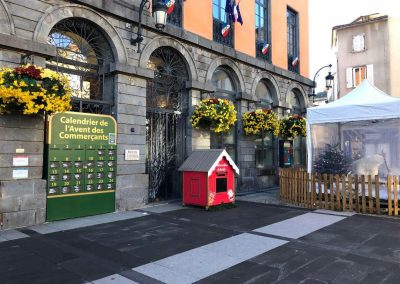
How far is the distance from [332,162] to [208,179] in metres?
4.40

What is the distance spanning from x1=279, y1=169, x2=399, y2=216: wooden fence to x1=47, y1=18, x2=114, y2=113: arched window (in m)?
6.42

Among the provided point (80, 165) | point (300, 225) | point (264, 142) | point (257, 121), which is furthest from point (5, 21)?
point (264, 142)

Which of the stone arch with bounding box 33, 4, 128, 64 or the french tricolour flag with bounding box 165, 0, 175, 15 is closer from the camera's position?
the stone arch with bounding box 33, 4, 128, 64

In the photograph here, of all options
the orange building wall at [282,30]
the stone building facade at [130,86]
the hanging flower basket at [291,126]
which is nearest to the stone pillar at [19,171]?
the stone building facade at [130,86]

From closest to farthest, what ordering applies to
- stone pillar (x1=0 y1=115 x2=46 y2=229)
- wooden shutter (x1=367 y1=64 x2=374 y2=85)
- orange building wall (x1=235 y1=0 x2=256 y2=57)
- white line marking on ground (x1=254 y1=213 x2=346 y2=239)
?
white line marking on ground (x1=254 y1=213 x2=346 y2=239) < stone pillar (x1=0 y1=115 x2=46 y2=229) < orange building wall (x1=235 y1=0 x2=256 y2=57) < wooden shutter (x1=367 y1=64 x2=374 y2=85)

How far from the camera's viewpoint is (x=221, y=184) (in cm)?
1001

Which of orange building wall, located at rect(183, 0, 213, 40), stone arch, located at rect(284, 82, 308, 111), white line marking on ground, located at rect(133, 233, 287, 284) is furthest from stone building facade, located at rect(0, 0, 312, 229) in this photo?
white line marking on ground, located at rect(133, 233, 287, 284)

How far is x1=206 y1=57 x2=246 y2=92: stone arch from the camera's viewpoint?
12.8 m

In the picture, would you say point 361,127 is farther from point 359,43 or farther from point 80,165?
point 359,43

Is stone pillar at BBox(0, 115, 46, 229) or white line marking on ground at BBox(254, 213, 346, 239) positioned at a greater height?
stone pillar at BBox(0, 115, 46, 229)

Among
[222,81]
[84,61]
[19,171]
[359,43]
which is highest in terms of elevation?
[359,43]

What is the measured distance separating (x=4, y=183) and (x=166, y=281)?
4.70 meters

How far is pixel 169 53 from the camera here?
Result: 11750mm

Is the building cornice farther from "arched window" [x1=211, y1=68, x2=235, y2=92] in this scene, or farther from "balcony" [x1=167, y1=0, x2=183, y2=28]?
"arched window" [x1=211, y1=68, x2=235, y2=92]
